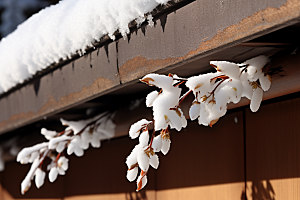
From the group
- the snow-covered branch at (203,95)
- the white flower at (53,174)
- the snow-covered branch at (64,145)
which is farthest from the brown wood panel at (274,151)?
the white flower at (53,174)

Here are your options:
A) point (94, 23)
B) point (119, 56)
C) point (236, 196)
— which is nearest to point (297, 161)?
point (236, 196)

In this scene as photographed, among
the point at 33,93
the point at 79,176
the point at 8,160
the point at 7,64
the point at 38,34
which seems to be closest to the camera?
the point at 38,34

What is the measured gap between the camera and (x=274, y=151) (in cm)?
113

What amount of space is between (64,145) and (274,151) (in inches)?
35.9

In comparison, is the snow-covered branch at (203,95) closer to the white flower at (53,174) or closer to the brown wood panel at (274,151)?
the brown wood panel at (274,151)

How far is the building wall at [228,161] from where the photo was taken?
3.55 feet

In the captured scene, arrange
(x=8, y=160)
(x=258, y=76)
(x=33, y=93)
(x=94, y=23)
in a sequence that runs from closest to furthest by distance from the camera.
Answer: (x=258, y=76), (x=94, y=23), (x=33, y=93), (x=8, y=160)

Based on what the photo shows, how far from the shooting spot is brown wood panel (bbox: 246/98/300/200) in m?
1.05

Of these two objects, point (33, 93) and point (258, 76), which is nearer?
point (258, 76)

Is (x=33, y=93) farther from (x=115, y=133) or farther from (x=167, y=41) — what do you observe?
(x=167, y=41)

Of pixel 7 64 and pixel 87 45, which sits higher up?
pixel 7 64

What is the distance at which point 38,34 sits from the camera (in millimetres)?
1526

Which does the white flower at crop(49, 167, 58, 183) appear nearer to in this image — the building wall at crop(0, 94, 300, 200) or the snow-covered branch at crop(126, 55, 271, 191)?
the building wall at crop(0, 94, 300, 200)

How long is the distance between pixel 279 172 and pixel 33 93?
3.74 ft
